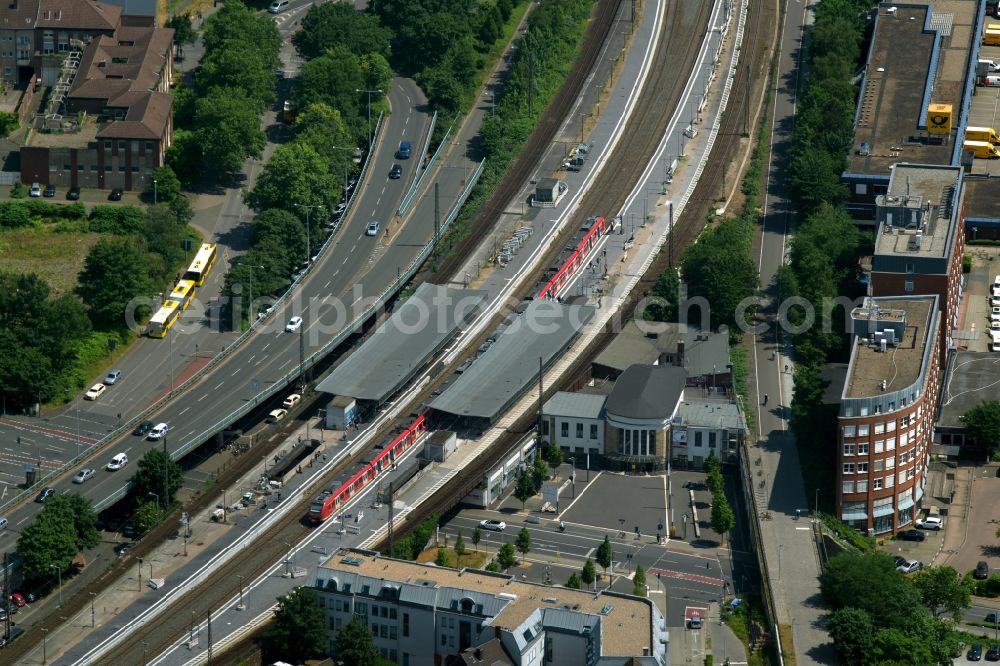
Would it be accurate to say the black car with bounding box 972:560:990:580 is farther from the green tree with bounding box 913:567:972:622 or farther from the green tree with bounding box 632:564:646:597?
the green tree with bounding box 632:564:646:597

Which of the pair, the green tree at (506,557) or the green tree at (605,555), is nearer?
the green tree at (605,555)

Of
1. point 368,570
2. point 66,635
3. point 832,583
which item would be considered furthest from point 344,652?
point 832,583

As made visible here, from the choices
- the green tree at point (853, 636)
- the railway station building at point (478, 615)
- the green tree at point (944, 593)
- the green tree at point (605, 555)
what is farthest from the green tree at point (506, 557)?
the green tree at point (944, 593)

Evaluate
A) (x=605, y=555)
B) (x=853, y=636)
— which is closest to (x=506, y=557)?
(x=605, y=555)

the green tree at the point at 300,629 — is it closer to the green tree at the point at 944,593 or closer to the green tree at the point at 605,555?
the green tree at the point at 605,555

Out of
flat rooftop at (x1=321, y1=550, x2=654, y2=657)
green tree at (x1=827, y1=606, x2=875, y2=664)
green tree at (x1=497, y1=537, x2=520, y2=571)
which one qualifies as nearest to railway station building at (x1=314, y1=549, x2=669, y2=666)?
flat rooftop at (x1=321, y1=550, x2=654, y2=657)
